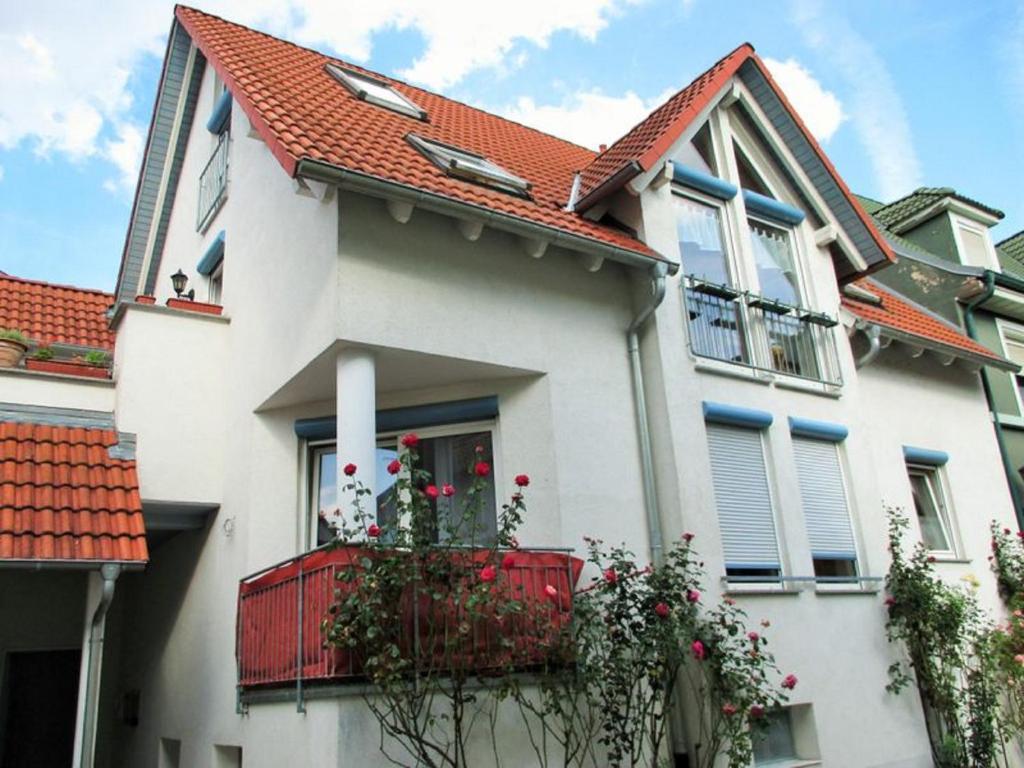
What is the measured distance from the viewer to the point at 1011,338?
14766 millimetres

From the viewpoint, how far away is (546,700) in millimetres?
6488

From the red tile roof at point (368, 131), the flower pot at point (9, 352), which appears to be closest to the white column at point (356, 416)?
the red tile roof at point (368, 131)

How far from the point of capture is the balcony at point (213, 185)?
440 inches

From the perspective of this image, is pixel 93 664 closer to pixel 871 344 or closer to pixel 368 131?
pixel 368 131

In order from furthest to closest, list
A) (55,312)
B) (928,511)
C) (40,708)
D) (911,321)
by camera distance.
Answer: (55,312) → (911,321) → (928,511) → (40,708)

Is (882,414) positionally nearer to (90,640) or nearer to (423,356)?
(423,356)

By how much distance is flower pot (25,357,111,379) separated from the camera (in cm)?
948

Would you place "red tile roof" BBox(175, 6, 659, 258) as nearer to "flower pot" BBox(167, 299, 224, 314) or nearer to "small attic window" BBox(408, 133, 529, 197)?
"small attic window" BBox(408, 133, 529, 197)

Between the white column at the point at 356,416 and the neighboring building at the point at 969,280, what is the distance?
10.5 meters

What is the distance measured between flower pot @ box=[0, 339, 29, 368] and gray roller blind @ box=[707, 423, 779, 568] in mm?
7605

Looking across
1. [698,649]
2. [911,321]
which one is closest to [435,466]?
[698,649]

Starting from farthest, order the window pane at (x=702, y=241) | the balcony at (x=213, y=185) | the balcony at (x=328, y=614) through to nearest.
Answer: the balcony at (x=213, y=185) → the window pane at (x=702, y=241) → the balcony at (x=328, y=614)

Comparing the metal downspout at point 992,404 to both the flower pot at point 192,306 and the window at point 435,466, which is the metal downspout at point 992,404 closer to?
the window at point 435,466

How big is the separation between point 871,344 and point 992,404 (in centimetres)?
397
